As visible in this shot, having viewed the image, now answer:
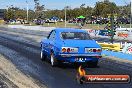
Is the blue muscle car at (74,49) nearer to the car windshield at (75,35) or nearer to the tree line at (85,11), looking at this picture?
the car windshield at (75,35)

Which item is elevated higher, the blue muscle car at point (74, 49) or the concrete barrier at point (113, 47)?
the blue muscle car at point (74, 49)

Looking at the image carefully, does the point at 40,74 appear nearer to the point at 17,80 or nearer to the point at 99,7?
the point at 17,80

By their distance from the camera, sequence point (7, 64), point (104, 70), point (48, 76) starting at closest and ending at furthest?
point (48, 76), point (104, 70), point (7, 64)

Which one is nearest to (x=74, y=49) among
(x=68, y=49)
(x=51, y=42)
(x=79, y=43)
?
(x=68, y=49)

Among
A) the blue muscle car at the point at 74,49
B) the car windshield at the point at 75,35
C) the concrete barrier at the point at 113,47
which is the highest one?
the car windshield at the point at 75,35

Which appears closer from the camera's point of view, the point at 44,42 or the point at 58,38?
the point at 58,38

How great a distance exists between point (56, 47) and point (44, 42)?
2606 mm

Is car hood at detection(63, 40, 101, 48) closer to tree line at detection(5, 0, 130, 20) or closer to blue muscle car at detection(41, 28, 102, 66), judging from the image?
blue muscle car at detection(41, 28, 102, 66)

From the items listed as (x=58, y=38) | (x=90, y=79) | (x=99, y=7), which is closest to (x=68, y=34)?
(x=58, y=38)

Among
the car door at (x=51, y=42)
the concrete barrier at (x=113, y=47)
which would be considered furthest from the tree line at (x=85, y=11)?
the car door at (x=51, y=42)

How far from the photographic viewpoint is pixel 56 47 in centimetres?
1437

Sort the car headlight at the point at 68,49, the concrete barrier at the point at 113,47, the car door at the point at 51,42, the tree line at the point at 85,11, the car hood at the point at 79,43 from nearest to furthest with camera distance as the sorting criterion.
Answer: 1. the car headlight at the point at 68,49
2. the car hood at the point at 79,43
3. the car door at the point at 51,42
4. the concrete barrier at the point at 113,47
5. the tree line at the point at 85,11

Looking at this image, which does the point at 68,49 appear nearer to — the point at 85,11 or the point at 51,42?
the point at 51,42

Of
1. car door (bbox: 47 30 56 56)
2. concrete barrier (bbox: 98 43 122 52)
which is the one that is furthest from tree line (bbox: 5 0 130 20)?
car door (bbox: 47 30 56 56)
